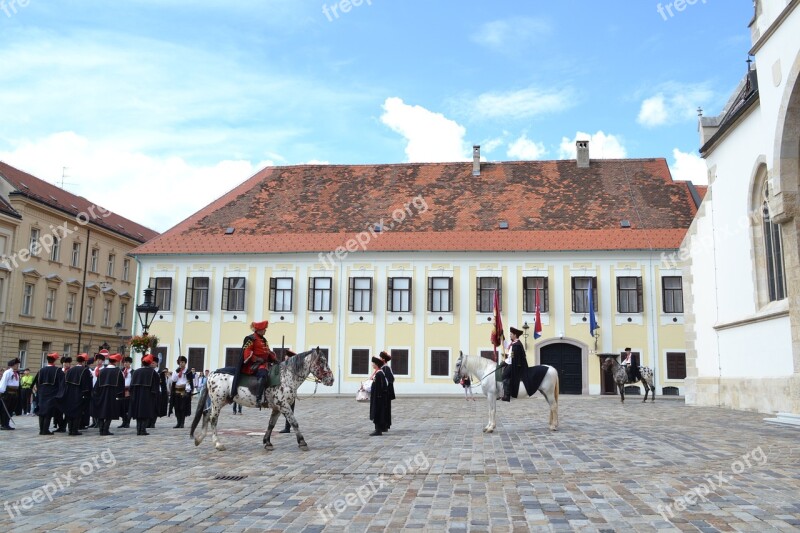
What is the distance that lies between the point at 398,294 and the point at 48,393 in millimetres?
23821

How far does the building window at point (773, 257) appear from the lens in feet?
65.2

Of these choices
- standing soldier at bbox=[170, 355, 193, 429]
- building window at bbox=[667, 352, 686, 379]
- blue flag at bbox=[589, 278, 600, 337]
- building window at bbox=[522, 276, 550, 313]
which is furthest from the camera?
building window at bbox=[522, 276, 550, 313]

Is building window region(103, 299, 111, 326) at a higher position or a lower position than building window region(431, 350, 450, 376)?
higher

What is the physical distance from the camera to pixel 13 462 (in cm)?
1048

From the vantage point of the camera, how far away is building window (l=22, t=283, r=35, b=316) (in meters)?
43.4

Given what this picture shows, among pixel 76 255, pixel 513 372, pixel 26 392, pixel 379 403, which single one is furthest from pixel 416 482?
pixel 76 255

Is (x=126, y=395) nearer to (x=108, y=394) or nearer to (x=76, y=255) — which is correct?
(x=108, y=394)

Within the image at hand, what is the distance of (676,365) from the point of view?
3544 cm

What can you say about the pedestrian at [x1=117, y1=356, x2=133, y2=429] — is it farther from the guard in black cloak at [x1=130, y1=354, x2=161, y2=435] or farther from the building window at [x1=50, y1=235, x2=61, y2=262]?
the building window at [x1=50, y1=235, x2=61, y2=262]

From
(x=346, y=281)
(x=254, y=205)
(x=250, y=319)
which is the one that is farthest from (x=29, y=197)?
(x=346, y=281)

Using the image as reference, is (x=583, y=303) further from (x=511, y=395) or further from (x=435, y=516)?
(x=435, y=516)

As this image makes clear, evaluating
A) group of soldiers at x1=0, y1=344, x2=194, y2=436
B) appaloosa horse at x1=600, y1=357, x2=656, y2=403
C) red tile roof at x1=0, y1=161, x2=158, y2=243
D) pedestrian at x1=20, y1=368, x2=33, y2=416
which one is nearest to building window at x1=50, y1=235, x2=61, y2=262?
red tile roof at x1=0, y1=161, x2=158, y2=243

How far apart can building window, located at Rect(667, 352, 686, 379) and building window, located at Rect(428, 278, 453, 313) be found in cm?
1192

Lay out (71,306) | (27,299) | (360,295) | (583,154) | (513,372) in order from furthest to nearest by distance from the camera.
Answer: (71,306) → (27,299) → (583,154) → (360,295) → (513,372)
